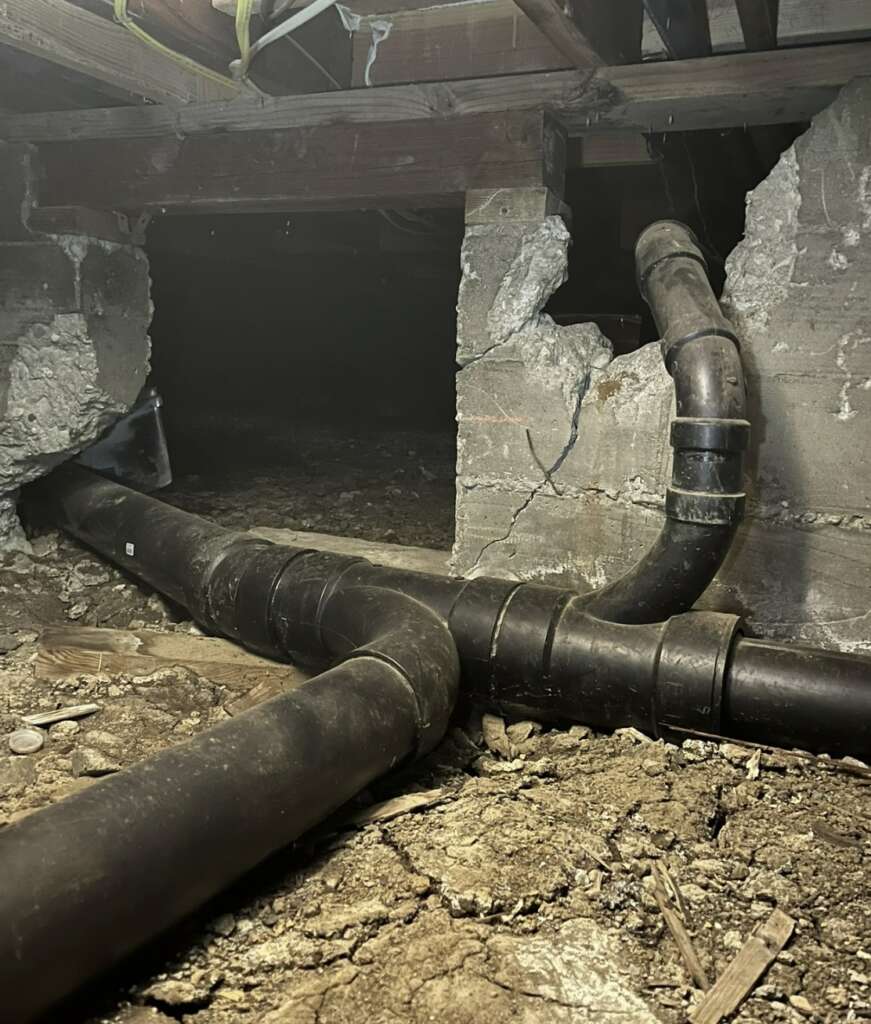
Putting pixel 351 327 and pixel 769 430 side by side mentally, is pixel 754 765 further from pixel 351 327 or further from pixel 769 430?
pixel 351 327

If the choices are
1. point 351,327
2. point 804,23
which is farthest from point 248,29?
point 351,327

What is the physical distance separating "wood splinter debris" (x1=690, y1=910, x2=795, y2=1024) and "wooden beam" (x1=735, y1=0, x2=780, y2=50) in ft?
6.72

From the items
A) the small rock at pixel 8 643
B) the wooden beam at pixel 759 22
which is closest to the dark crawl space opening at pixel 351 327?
the wooden beam at pixel 759 22

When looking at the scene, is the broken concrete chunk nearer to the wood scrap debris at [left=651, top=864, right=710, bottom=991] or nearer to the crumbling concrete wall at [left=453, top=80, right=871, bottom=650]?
the crumbling concrete wall at [left=453, top=80, right=871, bottom=650]

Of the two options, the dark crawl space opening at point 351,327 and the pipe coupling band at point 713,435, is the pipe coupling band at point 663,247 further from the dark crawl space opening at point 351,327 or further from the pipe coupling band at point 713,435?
the pipe coupling band at point 713,435

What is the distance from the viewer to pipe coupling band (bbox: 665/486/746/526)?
2.16 meters

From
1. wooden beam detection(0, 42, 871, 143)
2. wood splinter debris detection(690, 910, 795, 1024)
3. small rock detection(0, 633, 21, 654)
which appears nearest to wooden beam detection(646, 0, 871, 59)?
wooden beam detection(0, 42, 871, 143)

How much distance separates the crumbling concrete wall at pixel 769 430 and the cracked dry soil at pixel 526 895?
0.61 m

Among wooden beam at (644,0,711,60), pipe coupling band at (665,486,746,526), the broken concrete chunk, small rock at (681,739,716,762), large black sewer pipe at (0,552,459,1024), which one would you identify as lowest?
the broken concrete chunk

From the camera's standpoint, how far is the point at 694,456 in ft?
7.13

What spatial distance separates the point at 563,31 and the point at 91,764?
2.23m

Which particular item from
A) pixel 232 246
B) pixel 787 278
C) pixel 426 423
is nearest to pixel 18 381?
pixel 232 246

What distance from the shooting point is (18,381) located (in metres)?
3.52

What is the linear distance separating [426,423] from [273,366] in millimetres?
1534
